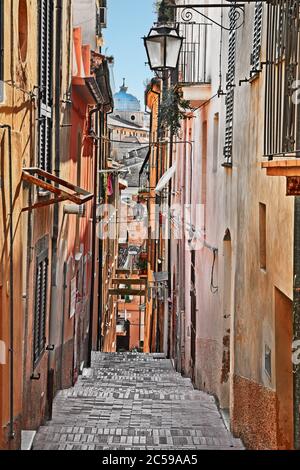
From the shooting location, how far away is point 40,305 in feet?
41.5

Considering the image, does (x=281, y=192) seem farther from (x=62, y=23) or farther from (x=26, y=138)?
(x=62, y=23)

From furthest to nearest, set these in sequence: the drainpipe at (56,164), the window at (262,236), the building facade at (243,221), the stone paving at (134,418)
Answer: the drainpipe at (56,164) → the stone paving at (134,418) → the window at (262,236) → the building facade at (243,221)

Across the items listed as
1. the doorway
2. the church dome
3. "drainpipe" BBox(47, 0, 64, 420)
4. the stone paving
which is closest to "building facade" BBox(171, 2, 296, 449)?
the doorway

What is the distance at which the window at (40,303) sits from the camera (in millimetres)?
12102

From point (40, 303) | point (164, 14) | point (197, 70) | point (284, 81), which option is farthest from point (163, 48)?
point (164, 14)

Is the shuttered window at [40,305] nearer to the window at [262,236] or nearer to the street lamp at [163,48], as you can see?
the street lamp at [163,48]

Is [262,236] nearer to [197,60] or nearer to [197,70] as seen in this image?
[197,70]

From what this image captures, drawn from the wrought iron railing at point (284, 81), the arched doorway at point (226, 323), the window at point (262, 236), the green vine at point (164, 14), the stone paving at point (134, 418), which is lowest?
the stone paving at point (134, 418)

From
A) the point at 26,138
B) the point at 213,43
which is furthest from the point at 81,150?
the point at 26,138

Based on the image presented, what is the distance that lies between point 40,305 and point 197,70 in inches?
290

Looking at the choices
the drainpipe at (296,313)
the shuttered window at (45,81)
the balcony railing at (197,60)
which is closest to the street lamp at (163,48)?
the shuttered window at (45,81)

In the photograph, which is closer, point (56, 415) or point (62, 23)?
point (56, 415)

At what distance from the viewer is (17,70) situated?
9.44m

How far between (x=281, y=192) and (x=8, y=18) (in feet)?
10.6
